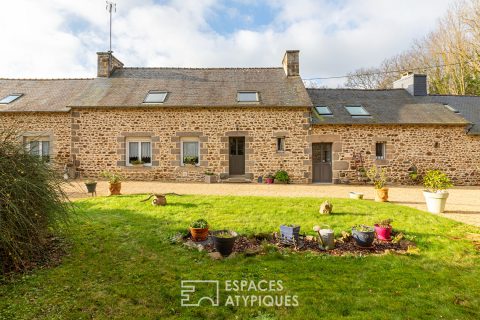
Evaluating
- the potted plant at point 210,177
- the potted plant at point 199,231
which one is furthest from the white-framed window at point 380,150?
the potted plant at point 199,231

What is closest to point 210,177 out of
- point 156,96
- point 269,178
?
point 269,178

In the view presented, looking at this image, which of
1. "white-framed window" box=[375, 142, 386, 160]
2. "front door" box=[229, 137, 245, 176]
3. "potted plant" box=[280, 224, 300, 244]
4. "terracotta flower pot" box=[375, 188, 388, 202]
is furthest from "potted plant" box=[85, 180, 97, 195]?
"white-framed window" box=[375, 142, 386, 160]

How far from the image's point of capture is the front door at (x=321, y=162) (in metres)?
13.1

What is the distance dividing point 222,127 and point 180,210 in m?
6.74

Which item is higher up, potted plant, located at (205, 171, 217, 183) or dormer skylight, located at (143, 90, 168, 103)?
dormer skylight, located at (143, 90, 168, 103)

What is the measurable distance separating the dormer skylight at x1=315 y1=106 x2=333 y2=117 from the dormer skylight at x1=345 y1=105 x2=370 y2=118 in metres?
1.06

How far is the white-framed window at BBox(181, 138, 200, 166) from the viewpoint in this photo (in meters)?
13.1

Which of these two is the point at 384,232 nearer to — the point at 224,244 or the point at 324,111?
the point at 224,244

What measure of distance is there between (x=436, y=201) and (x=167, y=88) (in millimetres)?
12519

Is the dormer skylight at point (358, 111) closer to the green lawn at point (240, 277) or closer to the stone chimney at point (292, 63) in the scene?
the stone chimney at point (292, 63)

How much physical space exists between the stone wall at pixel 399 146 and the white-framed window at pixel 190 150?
564 centimetres

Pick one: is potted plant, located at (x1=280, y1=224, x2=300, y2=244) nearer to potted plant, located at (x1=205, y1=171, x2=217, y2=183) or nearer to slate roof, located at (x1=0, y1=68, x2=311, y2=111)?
potted plant, located at (x1=205, y1=171, x2=217, y2=183)

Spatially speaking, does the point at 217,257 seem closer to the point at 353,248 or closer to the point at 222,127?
the point at 353,248

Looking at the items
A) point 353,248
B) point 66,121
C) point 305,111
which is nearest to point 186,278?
point 353,248
